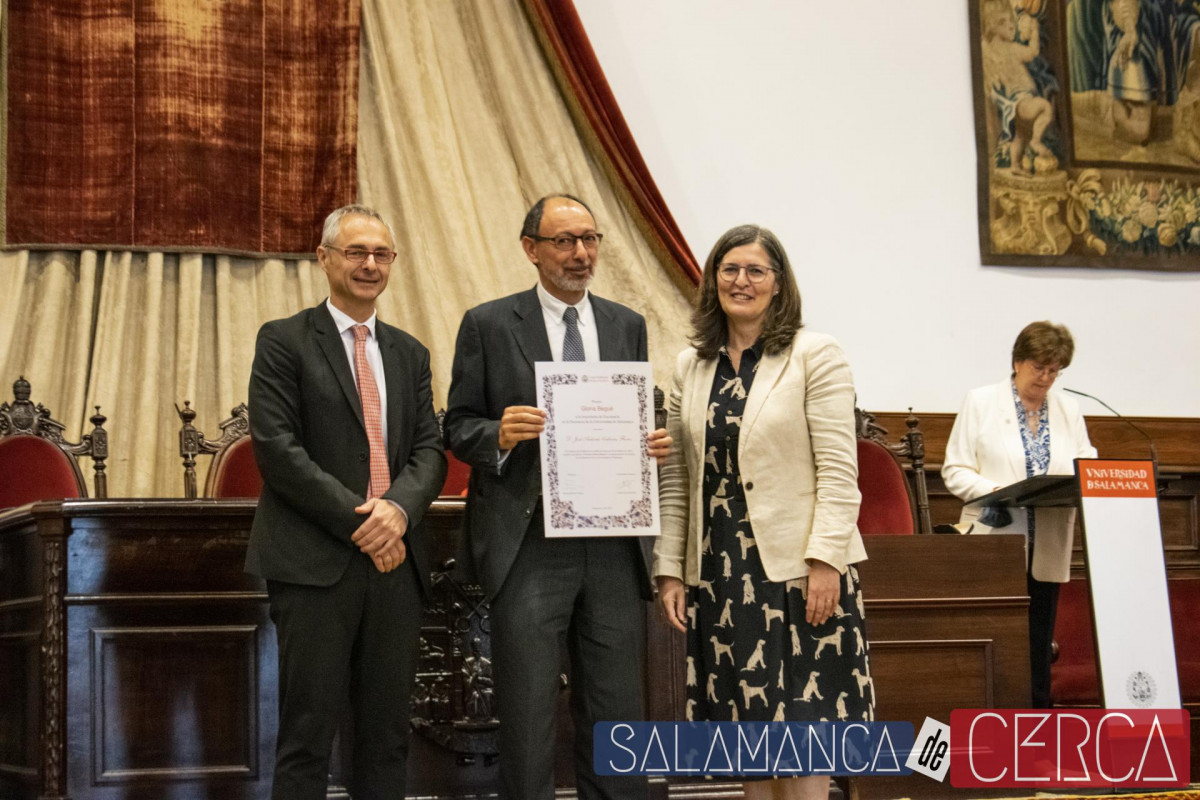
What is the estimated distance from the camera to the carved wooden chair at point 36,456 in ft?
13.3

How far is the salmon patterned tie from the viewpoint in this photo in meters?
2.78

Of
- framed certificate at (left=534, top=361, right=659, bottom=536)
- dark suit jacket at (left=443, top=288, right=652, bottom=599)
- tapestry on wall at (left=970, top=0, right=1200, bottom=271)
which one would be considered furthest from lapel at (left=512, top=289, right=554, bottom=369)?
tapestry on wall at (left=970, top=0, right=1200, bottom=271)

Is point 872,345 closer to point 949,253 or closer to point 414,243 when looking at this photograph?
point 949,253

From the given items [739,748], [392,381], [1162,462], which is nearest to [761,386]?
[739,748]

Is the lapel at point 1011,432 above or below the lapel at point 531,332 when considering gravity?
below

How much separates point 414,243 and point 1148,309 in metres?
3.65

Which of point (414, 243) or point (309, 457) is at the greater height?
point (414, 243)

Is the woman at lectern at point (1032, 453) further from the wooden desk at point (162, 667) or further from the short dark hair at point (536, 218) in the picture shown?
the short dark hair at point (536, 218)

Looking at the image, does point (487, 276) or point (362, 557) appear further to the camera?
point (487, 276)

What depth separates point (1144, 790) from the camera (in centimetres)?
349

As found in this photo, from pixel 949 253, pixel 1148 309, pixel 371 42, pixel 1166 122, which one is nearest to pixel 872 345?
pixel 949 253

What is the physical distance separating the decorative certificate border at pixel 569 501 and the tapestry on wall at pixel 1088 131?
3.97 m

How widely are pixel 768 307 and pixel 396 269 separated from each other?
3.05 metres

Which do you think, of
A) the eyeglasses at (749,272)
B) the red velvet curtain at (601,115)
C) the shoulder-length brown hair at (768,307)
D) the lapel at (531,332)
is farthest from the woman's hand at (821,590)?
the red velvet curtain at (601,115)
